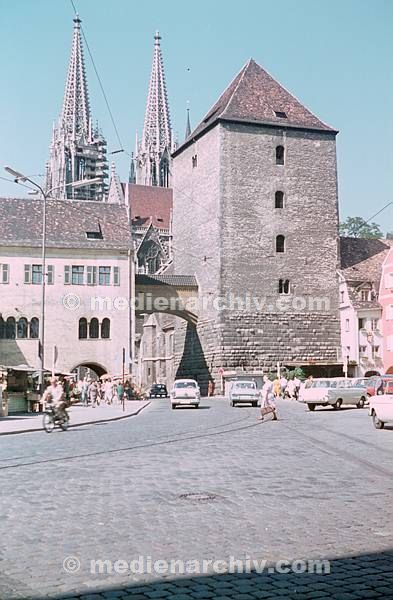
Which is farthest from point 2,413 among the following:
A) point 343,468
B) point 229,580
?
point 229,580

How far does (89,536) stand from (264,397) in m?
20.1

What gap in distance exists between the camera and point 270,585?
5617 millimetres

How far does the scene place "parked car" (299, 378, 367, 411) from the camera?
33875 millimetres

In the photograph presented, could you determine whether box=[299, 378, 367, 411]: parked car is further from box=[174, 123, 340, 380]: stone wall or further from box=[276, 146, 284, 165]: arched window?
box=[276, 146, 284, 165]: arched window

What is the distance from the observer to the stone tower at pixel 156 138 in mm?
127438

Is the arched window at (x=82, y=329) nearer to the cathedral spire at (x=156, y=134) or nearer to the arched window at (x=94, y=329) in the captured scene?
the arched window at (x=94, y=329)

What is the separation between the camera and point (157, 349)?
282 feet

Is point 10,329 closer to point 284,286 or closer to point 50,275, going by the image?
point 50,275

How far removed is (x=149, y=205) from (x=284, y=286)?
187ft

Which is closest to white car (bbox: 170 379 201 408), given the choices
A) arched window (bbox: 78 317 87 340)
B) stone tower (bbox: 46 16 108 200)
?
arched window (bbox: 78 317 87 340)

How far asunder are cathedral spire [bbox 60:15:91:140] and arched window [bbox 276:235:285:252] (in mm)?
68996

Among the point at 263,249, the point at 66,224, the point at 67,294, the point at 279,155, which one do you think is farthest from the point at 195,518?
the point at 279,155

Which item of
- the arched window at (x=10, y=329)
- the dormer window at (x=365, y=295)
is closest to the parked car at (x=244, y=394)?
the arched window at (x=10, y=329)

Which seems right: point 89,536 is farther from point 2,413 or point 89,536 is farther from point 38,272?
point 38,272
